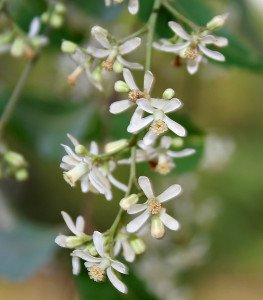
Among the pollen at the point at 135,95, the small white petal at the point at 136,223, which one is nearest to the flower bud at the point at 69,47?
the pollen at the point at 135,95

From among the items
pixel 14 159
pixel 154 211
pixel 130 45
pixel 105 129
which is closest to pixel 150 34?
pixel 130 45

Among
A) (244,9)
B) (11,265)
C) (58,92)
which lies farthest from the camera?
(58,92)

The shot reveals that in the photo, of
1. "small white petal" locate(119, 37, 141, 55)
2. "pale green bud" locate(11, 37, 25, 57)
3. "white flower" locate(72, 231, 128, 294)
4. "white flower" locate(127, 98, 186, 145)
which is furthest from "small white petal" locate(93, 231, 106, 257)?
"pale green bud" locate(11, 37, 25, 57)

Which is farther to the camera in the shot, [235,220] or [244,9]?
[235,220]

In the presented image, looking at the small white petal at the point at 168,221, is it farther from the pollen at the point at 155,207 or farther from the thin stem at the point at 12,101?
the thin stem at the point at 12,101

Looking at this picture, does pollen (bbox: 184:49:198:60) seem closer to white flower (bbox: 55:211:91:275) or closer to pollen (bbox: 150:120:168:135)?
pollen (bbox: 150:120:168:135)

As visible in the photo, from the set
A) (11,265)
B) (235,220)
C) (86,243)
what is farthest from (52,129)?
(235,220)

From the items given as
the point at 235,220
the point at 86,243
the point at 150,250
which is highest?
the point at 86,243

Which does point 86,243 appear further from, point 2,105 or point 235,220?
point 235,220
